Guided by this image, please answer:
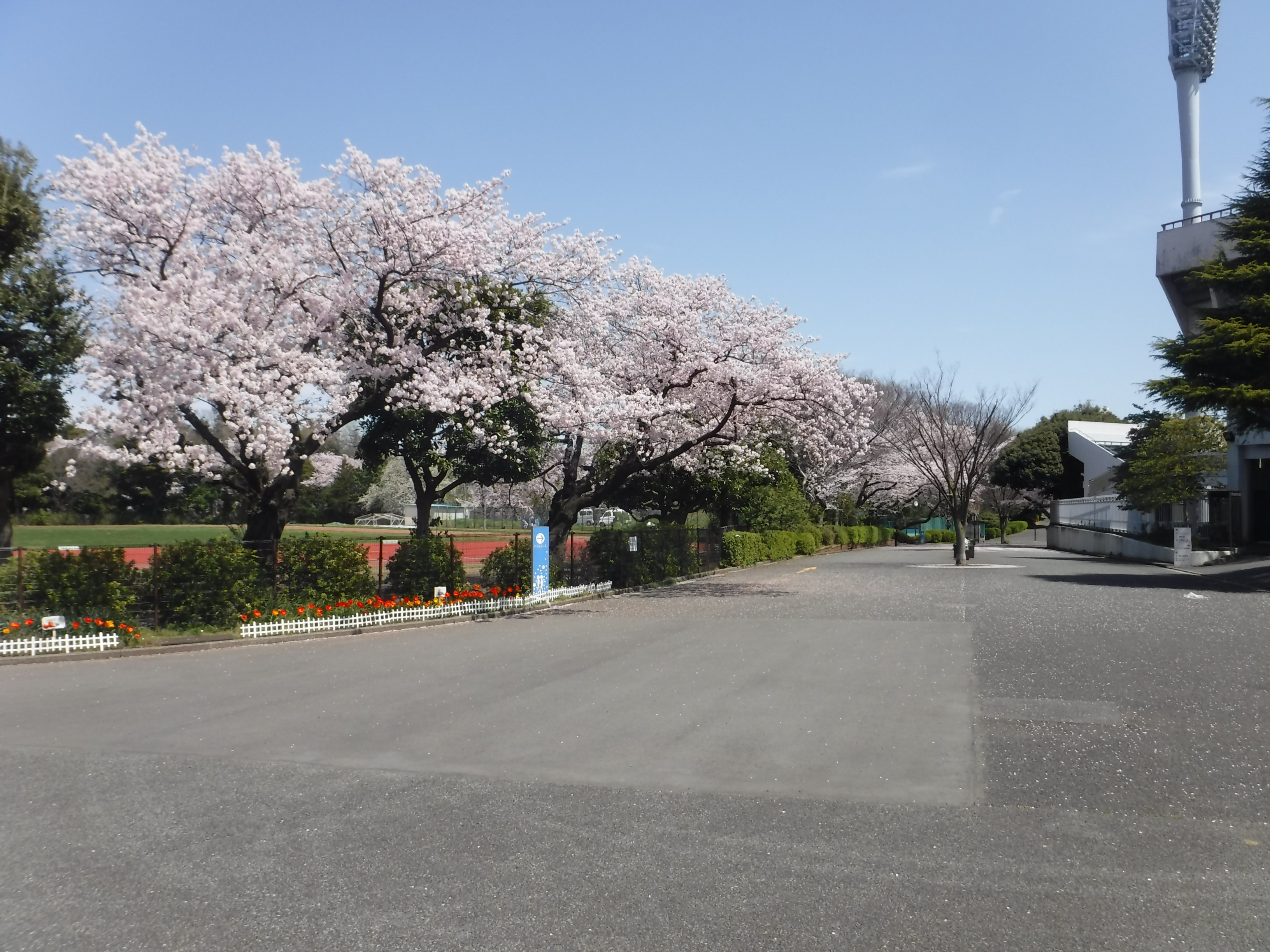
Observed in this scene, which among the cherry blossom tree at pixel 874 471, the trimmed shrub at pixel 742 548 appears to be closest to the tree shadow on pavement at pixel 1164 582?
the trimmed shrub at pixel 742 548

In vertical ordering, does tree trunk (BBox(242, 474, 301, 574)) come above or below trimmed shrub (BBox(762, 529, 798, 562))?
above

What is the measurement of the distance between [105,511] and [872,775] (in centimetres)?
5116

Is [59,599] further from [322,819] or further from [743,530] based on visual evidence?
[743,530]

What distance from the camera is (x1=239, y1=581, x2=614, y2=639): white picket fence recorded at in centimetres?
1477

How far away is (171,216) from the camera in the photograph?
627 inches

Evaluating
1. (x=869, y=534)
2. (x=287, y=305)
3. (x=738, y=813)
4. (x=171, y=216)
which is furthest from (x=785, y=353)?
(x=869, y=534)

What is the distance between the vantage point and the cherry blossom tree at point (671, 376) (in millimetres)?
20969

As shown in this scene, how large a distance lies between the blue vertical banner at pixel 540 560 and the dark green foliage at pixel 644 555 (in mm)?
3697

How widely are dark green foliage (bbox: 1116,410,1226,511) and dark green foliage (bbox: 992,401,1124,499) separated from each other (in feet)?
125

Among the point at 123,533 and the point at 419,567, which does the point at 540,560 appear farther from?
the point at 123,533

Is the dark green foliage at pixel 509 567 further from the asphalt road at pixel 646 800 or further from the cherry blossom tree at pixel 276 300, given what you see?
the asphalt road at pixel 646 800

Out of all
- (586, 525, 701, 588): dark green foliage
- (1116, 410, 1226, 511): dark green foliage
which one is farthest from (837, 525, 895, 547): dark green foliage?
(586, 525, 701, 588): dark green foliage

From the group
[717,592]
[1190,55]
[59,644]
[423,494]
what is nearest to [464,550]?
[717,592]

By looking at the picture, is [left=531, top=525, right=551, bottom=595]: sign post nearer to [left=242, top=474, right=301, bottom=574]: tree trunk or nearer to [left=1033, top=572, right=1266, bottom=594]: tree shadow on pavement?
[left=242, top=474, right=301, bottom=574]: tree trunk
